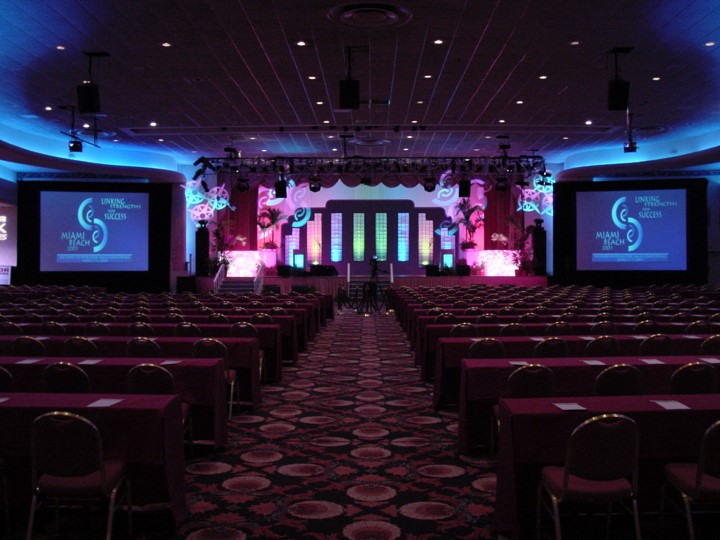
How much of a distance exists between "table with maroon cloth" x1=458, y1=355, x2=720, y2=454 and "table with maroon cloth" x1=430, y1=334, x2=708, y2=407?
1.09m

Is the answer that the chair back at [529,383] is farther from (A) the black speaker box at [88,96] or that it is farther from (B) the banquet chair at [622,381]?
(A) the black speaker box at [88,96]

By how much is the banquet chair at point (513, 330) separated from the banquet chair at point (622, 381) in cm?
323

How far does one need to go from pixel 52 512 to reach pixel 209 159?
1814 cm

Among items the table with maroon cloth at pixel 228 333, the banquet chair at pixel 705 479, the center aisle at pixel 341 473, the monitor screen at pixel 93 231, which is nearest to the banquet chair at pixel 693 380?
the banquet chair at pixel 705 479

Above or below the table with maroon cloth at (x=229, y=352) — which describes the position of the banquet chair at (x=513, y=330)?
above

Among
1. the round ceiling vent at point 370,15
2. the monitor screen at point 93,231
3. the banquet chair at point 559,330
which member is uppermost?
the round ceiling vent at point 370,15

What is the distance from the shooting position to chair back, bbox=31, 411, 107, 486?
137 inches

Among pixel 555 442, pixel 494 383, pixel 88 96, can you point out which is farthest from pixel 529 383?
pixel 88 96

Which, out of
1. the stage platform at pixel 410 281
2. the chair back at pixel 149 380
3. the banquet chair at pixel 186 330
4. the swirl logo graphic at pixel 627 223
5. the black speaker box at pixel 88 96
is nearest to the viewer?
the chair back at pixel 149 380

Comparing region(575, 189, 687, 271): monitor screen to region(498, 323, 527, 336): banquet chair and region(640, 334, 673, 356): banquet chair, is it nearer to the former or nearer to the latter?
region(498, 323, 527, 336): banquet chair

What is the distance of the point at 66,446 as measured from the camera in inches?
138

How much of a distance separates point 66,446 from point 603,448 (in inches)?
104

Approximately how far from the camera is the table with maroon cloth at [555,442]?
12.6 feet

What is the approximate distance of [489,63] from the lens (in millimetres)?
11656
